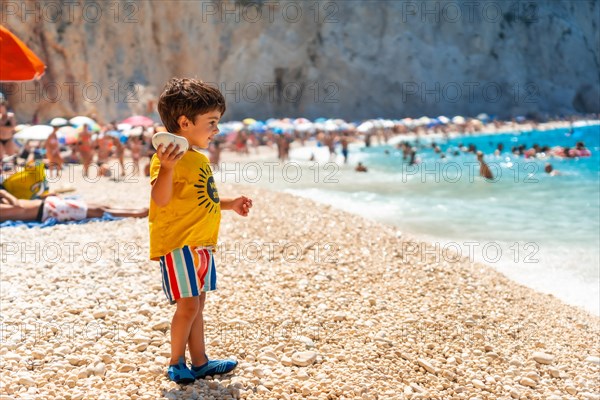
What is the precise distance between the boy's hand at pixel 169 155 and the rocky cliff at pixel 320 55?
92.2 feet

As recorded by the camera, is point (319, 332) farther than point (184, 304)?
Yes

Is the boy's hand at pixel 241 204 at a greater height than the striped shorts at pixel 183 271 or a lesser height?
greater

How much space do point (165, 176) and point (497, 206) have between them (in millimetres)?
12056

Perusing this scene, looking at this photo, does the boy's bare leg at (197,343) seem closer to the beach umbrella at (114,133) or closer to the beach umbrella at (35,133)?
the beach umbrella at (35,133)

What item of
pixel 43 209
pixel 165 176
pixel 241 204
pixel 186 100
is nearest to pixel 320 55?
pixel 43 209

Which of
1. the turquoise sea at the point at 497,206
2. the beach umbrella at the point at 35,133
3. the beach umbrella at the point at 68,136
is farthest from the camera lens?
the beach umbrella at the point at 68,136

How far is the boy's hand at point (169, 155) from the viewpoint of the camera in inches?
93.9

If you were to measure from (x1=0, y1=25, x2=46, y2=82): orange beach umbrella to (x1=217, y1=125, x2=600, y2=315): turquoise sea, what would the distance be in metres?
4.99

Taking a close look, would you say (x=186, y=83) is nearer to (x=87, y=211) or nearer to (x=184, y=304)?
(x=184, y=304)

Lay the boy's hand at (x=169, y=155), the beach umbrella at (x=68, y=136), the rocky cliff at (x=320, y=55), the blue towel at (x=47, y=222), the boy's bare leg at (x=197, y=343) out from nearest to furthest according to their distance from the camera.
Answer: the boy's hand at (x=169, y=155)
the boy's bare leg at (x=197, y=343)
the blue towel at (x=47, y=222)
the beach umbrella at (x=68, y=136)
the rocky cliff at (x=320, y=55)

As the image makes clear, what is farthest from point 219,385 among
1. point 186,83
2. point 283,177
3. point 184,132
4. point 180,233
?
point 283,177

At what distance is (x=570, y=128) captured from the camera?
1900 inches

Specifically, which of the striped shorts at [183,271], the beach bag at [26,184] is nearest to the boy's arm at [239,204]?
the striped shorts at [183,271]

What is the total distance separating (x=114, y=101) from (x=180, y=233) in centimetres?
3192
